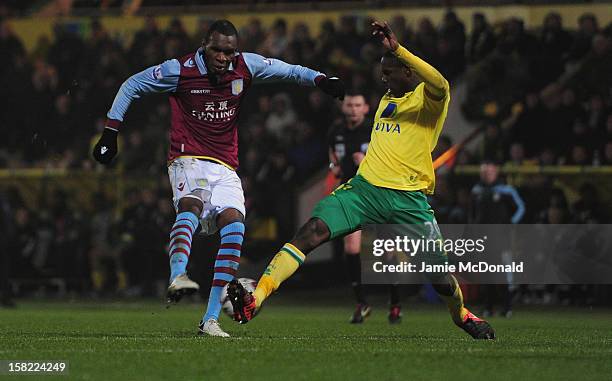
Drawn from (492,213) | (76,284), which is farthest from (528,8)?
(76,284)

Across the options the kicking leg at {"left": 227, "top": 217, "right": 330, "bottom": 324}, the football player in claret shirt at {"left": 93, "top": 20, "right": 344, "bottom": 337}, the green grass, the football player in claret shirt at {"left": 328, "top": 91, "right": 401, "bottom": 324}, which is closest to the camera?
the green grass

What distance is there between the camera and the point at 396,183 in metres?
9.65

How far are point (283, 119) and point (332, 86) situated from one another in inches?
471

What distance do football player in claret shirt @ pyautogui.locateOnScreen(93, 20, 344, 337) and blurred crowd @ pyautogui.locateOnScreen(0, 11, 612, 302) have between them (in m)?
8.76

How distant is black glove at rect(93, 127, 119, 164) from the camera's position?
937cm

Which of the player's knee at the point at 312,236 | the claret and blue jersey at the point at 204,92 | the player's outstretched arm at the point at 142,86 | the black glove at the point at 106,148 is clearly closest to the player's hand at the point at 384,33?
the claret and blue jersey at the point at 204,92

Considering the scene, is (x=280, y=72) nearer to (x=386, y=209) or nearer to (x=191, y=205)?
(x=191, y=205)

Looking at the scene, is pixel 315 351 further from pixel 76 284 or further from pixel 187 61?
pixel 76 284

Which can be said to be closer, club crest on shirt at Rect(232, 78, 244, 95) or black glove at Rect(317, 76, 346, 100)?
black glove at Rect(317, 76, 346, 100)

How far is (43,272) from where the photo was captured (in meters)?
21.3

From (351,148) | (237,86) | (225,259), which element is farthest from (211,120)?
(351,148)

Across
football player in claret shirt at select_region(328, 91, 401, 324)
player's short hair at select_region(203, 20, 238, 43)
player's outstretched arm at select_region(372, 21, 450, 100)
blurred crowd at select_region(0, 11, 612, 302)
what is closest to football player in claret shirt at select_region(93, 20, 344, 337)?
player's short hair at select_region(203, 20, 238, 43)

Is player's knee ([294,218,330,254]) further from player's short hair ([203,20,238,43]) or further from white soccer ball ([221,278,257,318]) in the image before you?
player's short hair ([203,20,238,43])

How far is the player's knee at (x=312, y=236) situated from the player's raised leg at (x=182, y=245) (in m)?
0.84
